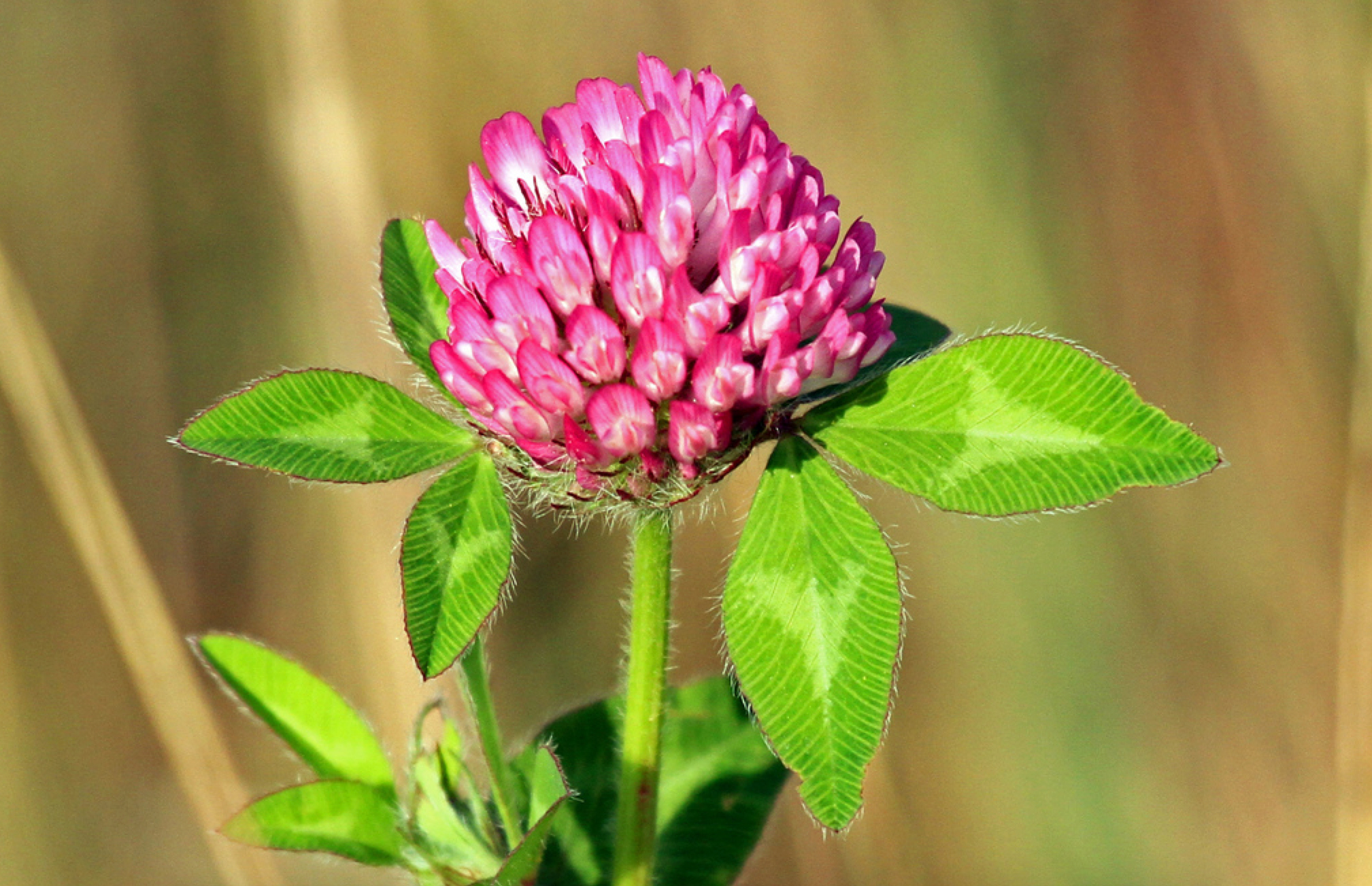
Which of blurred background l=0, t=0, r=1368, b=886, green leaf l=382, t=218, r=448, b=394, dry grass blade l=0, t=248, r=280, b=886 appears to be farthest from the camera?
blurred background l=0, t=0, r=1368, b=886

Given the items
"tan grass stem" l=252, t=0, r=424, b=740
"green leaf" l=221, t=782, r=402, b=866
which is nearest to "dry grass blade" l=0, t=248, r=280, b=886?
"tan grass stem" l=252, t=0, r=424, b=740

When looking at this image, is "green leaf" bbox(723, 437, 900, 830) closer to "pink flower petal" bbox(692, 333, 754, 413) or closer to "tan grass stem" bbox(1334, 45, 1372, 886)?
"pink flower petal" bbox(692, 333, 754, 413)

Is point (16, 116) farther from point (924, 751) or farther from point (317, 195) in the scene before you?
point (924, 751)

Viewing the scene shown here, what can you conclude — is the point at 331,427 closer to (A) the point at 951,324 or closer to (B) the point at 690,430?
(B) the point at 690,430

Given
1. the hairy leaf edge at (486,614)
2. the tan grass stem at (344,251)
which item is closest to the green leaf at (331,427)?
the hairy leaf edge at (486,614)

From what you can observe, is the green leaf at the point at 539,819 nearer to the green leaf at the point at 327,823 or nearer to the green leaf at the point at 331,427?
the green leaf at the point at 327,823

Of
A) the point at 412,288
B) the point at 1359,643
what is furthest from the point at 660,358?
the point at 1359,643
